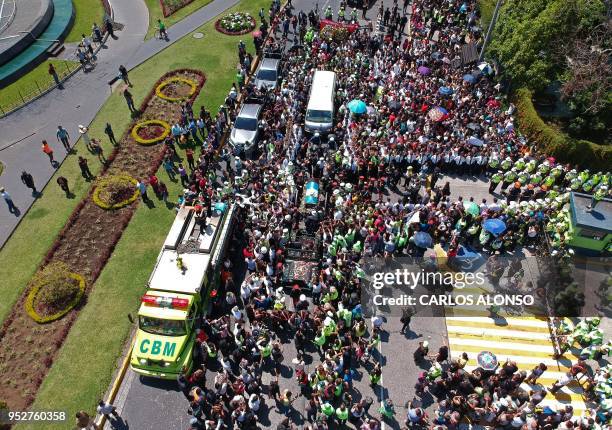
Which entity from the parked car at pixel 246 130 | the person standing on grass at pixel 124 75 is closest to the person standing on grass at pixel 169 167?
the parked car at pixel 246 130

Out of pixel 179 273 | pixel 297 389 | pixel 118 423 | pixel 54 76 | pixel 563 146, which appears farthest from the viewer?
pixel 54 76

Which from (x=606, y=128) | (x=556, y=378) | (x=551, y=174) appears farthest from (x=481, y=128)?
(x=556, y=378)

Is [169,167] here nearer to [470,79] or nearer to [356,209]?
[356,209]

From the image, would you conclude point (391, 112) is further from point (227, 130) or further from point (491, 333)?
Answer: point (491, 333)

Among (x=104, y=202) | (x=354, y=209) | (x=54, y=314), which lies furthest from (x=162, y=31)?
(x=54, y=314)

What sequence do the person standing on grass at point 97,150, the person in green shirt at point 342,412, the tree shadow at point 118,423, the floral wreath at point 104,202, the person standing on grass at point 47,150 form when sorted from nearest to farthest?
1. the person in green shirt at point 342,412
2. the tree shadow at point 118,423
3. the floral wreath at point 104,202
4. the person standing on grass at point 47,150
5. the person standing on grass at point 97,150

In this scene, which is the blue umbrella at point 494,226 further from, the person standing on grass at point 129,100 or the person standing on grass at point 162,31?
the person standing on grass at point 162,31
